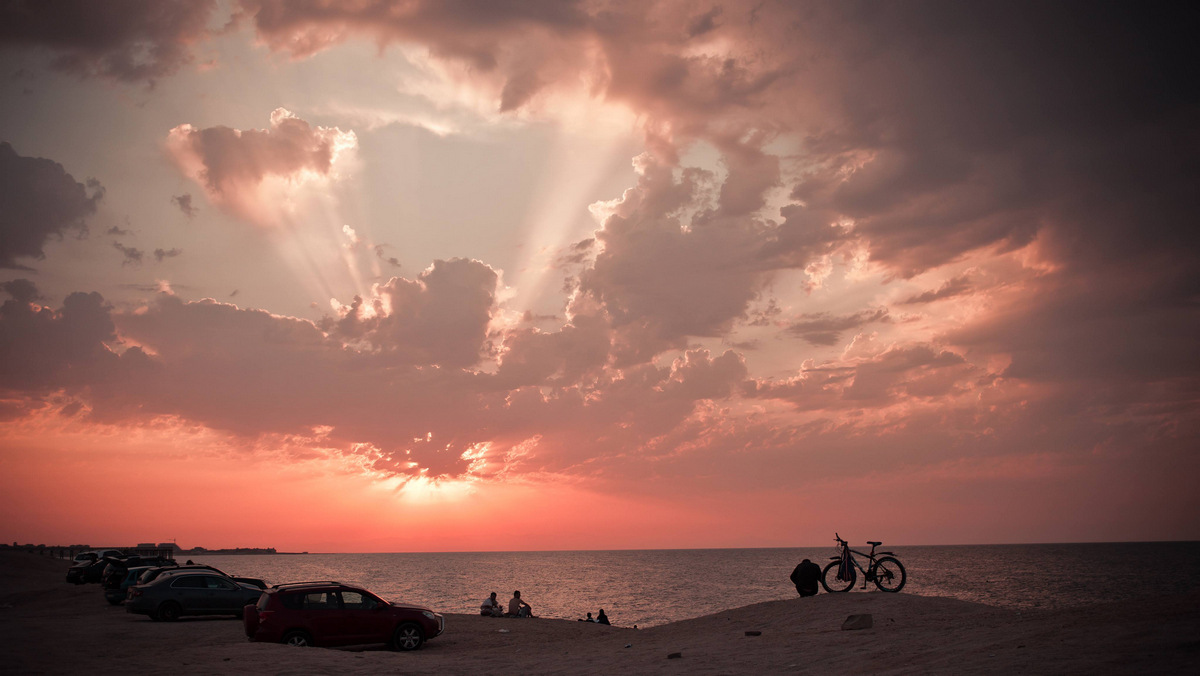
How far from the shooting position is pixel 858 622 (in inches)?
626

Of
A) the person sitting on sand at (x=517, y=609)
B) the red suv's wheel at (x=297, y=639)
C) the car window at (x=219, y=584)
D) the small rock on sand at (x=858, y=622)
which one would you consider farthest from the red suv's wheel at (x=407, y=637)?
the small rock on sand at (x=858, y=622)

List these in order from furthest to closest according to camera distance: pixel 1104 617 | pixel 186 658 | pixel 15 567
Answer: pixel 15 567 → pixel 186 658 → pixel 1104 617

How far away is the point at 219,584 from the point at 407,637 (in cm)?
1213

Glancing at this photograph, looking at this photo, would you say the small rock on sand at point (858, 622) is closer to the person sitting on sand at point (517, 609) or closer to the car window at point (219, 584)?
the person sitting on sand at point (517, 609)

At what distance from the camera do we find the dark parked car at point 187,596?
2605 centimetres

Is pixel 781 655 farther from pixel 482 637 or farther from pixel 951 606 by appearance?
pixel 482 637

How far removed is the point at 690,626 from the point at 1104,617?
11.1 meters

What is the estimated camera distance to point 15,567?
5809 centimetres

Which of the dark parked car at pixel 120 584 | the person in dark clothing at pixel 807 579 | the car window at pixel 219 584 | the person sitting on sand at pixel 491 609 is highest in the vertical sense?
the person in dark clothing at pixel 807 579

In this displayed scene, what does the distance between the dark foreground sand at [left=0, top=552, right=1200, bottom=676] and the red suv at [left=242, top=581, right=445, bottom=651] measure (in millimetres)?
724

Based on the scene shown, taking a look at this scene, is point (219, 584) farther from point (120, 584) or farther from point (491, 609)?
point (491, 609)

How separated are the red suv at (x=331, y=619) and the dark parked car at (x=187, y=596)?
8.78 meters

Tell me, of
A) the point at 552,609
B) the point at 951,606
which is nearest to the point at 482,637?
the point at 951,606

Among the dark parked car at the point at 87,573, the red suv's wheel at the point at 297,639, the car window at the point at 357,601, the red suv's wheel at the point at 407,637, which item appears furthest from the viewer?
the dark parked car at the point at 87,573
